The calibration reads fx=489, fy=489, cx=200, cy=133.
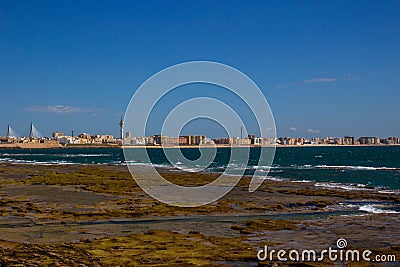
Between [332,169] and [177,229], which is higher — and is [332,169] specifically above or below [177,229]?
above

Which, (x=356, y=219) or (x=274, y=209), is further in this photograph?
(x=274, y=209)

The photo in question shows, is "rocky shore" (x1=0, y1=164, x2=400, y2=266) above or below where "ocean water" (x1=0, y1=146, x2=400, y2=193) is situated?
below

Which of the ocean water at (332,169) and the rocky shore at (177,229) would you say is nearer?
the rocky shore at (177,229)

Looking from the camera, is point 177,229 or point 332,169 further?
point 332,169

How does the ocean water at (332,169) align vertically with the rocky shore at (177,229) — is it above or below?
above

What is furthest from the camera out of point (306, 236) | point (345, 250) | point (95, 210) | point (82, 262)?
point (95, 210)

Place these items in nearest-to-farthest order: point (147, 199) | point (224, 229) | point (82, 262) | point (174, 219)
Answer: point (82, 262), point (224, 229), point (174, 219), point (147, 199)

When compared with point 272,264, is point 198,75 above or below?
above

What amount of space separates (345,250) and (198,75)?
863 centimetres

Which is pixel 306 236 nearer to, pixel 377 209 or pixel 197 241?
pixel 197 241

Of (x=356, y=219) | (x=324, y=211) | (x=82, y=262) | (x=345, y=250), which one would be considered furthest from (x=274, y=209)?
(x=82, y=262)

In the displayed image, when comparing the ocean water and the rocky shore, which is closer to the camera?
the rocky shore

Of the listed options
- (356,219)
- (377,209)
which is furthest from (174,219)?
(377,209)

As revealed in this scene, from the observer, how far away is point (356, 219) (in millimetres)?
26391
